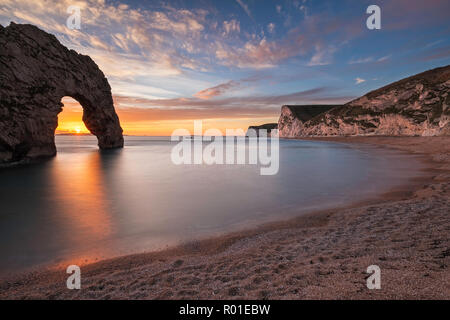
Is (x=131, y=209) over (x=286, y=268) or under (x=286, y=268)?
under

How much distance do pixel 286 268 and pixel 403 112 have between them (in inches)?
3494

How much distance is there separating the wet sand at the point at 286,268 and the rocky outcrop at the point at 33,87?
2309 centimetres

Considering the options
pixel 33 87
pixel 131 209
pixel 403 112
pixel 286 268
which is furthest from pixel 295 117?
pixel 286 268

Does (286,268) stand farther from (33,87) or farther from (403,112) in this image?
(403,112)

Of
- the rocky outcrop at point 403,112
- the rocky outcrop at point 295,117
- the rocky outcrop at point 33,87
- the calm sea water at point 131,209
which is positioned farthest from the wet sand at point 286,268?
the rocky outcrop at point 295,117

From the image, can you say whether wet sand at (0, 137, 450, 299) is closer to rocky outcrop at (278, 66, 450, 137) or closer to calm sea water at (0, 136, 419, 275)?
calm sea water at (0, 136, 419, 275)

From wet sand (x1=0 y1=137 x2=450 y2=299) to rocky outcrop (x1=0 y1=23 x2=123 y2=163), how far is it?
75.8ft

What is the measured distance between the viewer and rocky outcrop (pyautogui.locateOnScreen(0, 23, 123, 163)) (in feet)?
63.8

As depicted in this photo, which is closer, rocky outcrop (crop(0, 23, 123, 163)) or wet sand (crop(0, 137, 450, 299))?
wet sand (crop(0, 137, 450, 299))

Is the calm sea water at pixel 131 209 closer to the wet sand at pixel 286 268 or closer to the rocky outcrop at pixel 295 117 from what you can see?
the wet sand at pixel 286 268

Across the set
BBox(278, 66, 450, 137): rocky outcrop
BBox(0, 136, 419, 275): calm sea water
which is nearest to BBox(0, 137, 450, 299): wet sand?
BBox(0, 136, 419, 275): calm sea water

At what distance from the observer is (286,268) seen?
12.7ft

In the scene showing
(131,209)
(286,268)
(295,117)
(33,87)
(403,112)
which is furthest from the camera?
(295,117)
